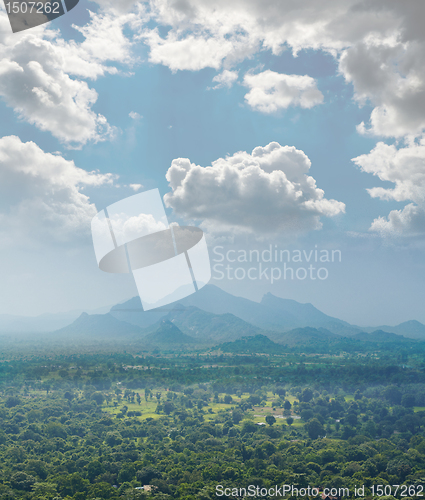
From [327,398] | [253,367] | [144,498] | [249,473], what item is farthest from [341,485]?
[253,367]

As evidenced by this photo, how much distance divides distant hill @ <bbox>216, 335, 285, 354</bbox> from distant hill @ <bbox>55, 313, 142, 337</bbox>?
20655 millimetres

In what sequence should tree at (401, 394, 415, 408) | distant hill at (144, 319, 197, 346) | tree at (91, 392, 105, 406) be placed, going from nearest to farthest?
tree at (401, 394, 415, 408) < tree at (91, 392, 105, 406) < distant hill at (144, 319, 197, 346)

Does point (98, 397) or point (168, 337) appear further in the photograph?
point (168, 337)

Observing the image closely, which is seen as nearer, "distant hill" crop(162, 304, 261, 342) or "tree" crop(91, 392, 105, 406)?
"tree" crop(91, 392, 105, 406)

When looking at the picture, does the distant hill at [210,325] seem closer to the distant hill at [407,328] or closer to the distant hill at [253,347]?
the distant hill at [253,347]

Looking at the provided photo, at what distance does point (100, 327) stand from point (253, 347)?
3180 centimetres

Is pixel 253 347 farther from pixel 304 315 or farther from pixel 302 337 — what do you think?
pixel 304 315

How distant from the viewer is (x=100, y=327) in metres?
57.5

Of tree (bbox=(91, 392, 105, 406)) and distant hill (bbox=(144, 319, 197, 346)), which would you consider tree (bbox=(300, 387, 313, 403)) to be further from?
distant hill (bbox=(144, 319, 197, 346))

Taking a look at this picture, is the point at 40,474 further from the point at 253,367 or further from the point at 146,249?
the point at 253,367

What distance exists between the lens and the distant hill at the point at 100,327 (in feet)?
176

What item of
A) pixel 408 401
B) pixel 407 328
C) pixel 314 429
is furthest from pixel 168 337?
pixel 407 328

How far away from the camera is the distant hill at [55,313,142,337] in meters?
53.8

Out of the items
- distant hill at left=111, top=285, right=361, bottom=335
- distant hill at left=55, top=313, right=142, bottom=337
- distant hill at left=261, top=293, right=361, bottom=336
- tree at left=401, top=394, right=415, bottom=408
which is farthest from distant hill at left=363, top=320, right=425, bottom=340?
tree at left=401, top=394, right=415, bottom=408
